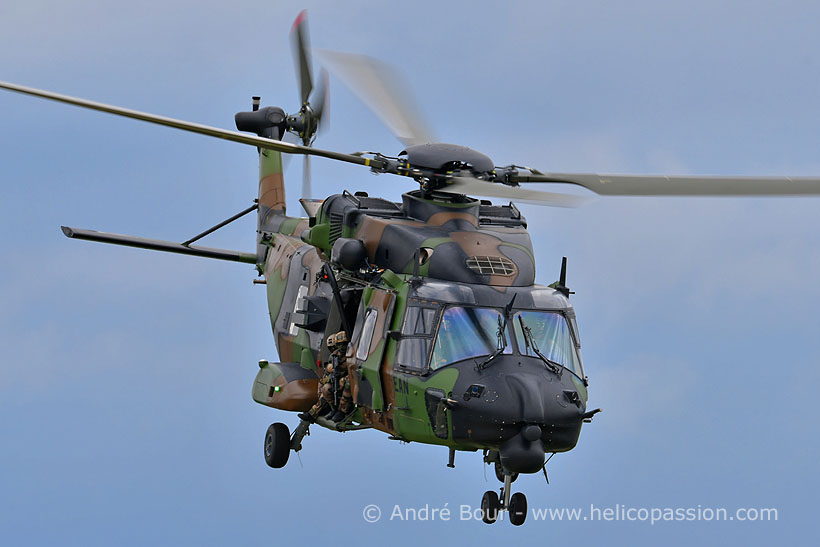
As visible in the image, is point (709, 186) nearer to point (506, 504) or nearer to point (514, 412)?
point (514, 412)

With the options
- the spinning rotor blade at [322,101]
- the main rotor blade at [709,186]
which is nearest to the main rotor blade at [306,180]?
the spinning rotor blade at [322,101]

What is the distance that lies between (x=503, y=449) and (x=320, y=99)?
8.92 metres

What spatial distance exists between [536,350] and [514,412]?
3.79ft

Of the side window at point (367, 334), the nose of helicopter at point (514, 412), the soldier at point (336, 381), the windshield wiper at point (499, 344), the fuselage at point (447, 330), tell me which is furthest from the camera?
the soldier at point (336, 381)

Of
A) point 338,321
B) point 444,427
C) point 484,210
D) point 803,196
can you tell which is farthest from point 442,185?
point 803,196

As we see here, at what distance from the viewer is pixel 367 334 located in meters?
18.5

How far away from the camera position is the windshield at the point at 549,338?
17406 mm

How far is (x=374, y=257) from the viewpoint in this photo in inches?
745

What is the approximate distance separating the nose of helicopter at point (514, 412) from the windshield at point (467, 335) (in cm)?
25

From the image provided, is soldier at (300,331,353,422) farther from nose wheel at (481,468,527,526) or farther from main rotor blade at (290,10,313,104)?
main rotor blade at (290,10,313,104)

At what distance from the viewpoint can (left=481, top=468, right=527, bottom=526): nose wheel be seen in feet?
57.2

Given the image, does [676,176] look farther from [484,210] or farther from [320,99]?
[320,99]

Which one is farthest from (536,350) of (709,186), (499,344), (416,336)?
(709,186)

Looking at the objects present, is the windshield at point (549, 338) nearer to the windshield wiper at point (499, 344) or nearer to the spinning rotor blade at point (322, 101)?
the windshield wiper at point (499, 344)
